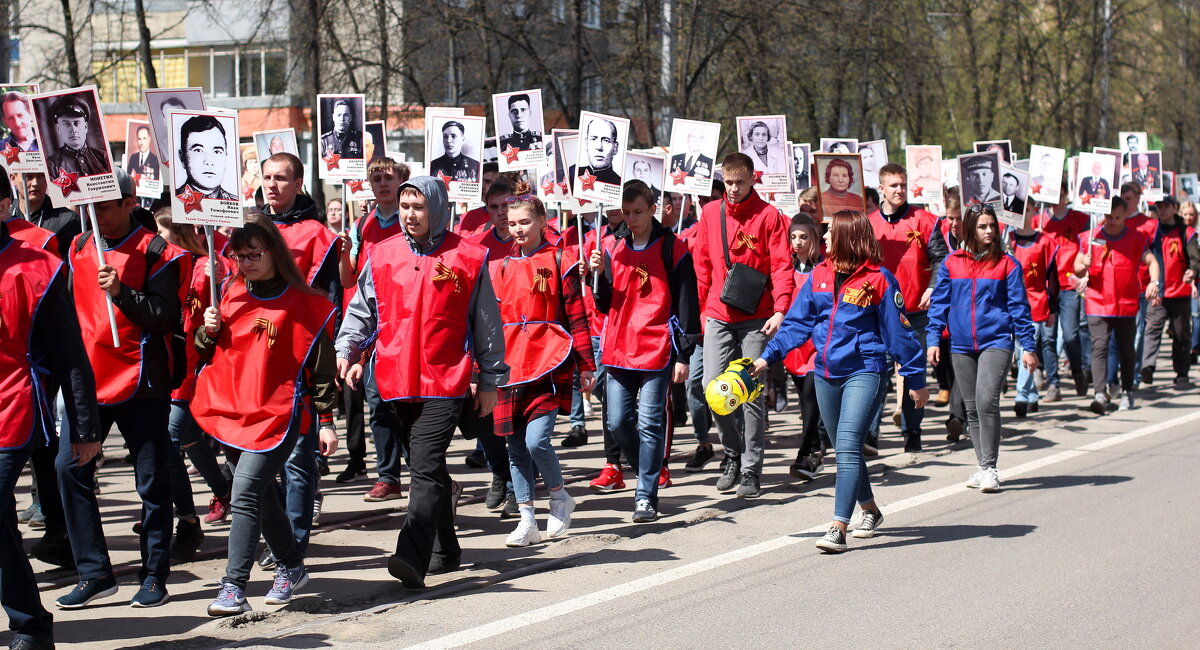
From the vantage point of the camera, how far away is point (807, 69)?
24.1m

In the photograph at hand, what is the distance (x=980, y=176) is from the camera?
1162 cm

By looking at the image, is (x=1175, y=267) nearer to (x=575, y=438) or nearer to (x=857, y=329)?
(x=575, y=438)

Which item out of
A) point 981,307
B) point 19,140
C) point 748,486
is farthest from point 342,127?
point 981,307

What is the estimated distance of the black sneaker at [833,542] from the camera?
7.15 metres

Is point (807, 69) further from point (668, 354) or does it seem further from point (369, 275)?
point (369, 275)

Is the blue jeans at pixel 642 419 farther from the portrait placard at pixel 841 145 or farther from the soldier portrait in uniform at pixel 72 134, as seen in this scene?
the portrait placard at pixel 841 145

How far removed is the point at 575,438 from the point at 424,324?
16.6 ft

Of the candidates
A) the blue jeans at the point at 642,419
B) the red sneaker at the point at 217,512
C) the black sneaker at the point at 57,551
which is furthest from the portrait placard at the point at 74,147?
the blue jeans at the point at 642,419

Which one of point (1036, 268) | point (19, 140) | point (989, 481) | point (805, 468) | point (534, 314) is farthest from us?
point (1036, 268)

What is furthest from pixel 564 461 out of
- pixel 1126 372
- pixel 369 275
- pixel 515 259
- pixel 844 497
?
pixel 1126 372

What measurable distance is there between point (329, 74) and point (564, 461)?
1494 centimetres

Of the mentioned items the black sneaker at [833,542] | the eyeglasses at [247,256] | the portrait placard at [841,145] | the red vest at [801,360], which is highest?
the portrait placard at [841,145]

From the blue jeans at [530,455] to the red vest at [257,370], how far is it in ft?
5.65

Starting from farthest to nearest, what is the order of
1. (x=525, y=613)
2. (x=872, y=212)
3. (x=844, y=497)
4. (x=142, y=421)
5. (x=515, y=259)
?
1. (x=872, y=212)
2. (x=515, y=259)
3. (x=844, y=497)
4. (x=142, y=421)
5. (x=525, y=613)
